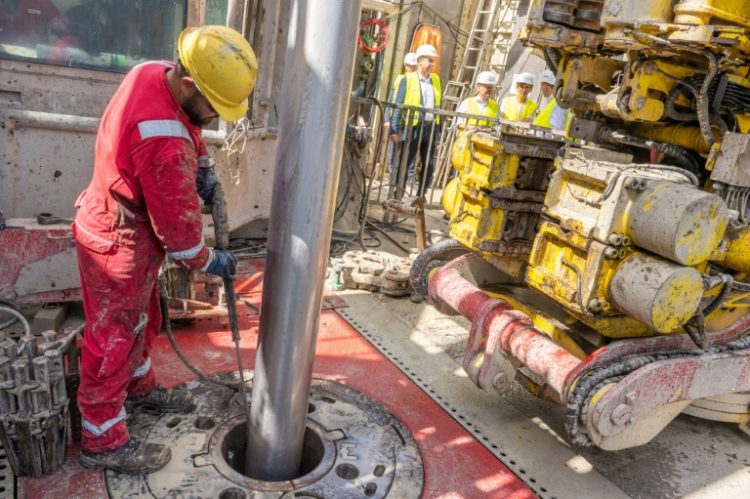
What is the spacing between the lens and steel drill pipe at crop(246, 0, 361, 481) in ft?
6.58

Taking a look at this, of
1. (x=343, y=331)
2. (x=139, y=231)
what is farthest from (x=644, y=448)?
(x=139, y=231)

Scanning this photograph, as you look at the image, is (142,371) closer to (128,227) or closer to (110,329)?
(110,329)

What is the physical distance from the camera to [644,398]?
8.85ft

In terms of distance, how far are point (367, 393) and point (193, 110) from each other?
188 cm

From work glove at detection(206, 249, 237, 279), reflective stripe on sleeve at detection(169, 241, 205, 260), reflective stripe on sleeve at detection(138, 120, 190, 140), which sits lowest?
work glove at detection(206, 249, 237, 279)

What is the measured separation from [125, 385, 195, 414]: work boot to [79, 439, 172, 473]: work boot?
1.14 ft

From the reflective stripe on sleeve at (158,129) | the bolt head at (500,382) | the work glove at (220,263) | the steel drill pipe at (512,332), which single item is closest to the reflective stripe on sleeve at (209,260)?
the work glove at (220,263)

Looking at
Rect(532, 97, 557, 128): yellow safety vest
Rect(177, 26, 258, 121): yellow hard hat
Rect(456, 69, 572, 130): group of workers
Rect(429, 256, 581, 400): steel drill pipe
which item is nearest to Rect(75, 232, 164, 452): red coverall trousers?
Rect(177, 26, 258, 121): yellow hard hat

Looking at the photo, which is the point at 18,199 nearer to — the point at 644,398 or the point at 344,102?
the point at 344,102

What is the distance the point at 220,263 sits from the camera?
8.20ft

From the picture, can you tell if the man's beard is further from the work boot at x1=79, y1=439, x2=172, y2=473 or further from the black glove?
the work boot at x1=79, y1=439, x2=172, y2=473

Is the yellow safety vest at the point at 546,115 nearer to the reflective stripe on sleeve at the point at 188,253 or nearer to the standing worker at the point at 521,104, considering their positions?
the standing worker at the point at 521,104

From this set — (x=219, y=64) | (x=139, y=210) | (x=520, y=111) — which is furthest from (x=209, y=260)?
Answer: (x=520, y=111)

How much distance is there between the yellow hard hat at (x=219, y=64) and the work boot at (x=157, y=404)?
1.54 metres
